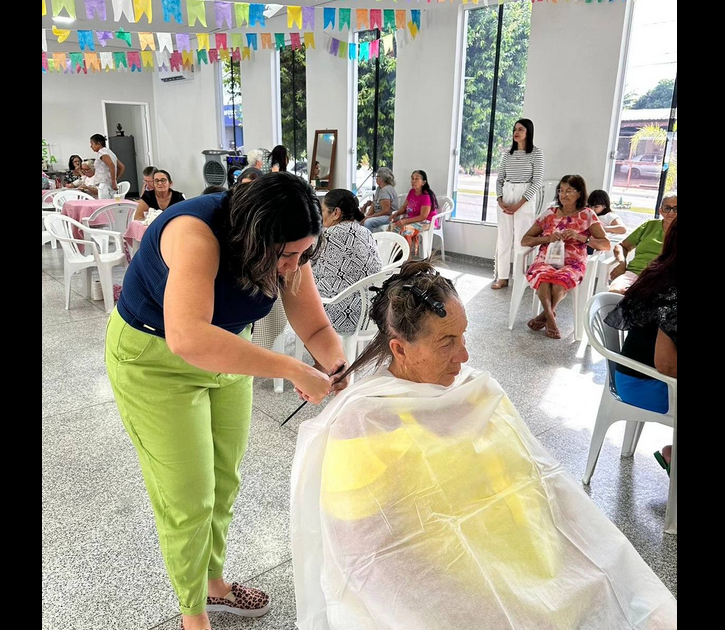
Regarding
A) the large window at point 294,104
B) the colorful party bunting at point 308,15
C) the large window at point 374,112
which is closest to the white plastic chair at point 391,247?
the colorful party bunting at point 308,15

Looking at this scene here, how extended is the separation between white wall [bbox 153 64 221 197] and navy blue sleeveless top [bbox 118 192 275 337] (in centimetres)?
1009

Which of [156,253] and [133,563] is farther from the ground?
[156,253]

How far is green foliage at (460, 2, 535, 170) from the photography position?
20.5 feet

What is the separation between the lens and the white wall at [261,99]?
939 cm

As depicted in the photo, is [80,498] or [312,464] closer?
[312,464]

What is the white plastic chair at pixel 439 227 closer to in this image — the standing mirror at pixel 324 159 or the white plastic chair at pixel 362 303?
the standing mirror at pixel 324 159

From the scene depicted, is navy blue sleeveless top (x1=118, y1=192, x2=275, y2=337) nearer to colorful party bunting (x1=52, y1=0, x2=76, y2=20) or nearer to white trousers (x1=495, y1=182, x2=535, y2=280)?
white trousers (x1=495, y1=182, x2=535, y2=280)

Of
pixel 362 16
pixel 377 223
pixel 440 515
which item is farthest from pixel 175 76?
pixel 440 515

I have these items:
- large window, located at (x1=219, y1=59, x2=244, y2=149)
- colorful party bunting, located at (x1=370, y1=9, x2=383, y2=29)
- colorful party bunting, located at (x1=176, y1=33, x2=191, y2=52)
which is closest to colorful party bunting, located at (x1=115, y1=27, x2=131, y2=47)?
colorful party bunting, located at (x1=176, y1=33, x2=191, y2=52)

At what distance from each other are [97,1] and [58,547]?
508 centimetres

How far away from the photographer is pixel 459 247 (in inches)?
281
